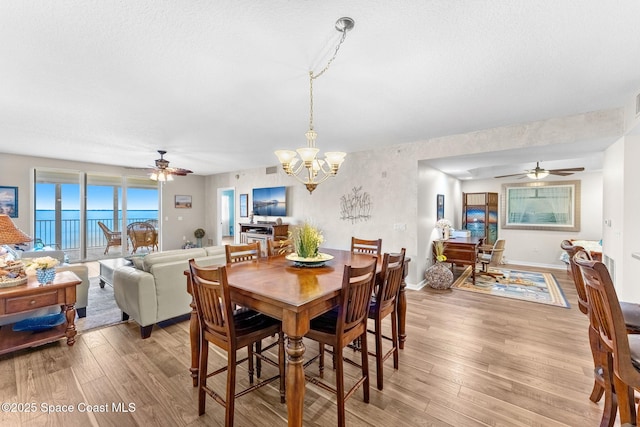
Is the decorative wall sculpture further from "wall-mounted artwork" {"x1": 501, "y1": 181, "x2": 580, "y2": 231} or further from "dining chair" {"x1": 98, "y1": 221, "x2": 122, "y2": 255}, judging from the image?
"dining chair" {"x1": 98, "y1": 221, "x2": 122, "y2": 255}

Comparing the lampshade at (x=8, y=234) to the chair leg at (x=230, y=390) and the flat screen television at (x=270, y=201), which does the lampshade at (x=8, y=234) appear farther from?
the flat screen television at (x=270, y=201)

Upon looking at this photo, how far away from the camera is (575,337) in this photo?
9.53ft

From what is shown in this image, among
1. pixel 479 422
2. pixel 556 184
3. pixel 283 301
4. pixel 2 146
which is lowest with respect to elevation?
pixel 479 422

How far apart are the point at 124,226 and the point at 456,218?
906cm

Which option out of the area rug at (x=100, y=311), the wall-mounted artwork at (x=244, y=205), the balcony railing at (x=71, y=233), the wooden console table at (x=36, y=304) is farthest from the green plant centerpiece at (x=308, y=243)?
the balcony railing at (x=71, y=233)

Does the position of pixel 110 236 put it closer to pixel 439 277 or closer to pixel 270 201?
pixel 270 201

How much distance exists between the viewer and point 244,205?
310 inches

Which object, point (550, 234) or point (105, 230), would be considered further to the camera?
point (105, 230)

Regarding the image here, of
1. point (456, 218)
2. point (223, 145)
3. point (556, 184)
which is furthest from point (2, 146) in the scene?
point (556, 184)

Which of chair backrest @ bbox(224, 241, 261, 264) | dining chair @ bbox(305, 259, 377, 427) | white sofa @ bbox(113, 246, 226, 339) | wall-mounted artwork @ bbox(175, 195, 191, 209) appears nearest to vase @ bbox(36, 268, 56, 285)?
white sofa @ bbox(113, 246, 226, 339)

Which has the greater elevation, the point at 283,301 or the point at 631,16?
the point at 631,16

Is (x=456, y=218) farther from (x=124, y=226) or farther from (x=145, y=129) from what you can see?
(x=124, y=226)

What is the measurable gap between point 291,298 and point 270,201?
18.4 feet

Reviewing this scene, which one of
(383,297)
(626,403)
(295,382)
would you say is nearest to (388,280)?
(383,297)
